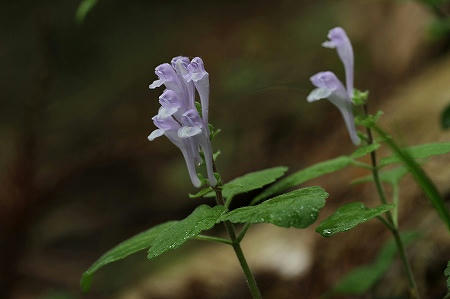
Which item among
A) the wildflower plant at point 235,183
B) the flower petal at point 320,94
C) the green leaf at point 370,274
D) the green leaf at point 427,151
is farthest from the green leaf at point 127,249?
the green leaf at point 370,274

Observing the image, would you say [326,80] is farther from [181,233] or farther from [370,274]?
[370,274]

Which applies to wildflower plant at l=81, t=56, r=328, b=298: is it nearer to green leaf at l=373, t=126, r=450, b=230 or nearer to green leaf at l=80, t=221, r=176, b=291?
green leaf at l=80, t=221, r=176, b=291

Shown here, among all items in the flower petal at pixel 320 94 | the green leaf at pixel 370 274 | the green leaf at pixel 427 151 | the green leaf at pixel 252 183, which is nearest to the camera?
the green leaf at pixel 252 183

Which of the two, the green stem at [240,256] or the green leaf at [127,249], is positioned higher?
the green leaf at [127,249]

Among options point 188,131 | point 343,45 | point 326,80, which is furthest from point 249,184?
point 343,45

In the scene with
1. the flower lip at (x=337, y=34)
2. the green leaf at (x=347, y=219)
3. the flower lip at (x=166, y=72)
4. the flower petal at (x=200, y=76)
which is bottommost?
the green leaf at (x=347, y=219)

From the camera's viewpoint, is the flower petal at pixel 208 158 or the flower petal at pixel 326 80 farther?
the flower petal at pixel 326 80

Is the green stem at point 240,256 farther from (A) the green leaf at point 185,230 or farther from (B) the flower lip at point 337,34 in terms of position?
(B) the flower lip at point 337,34
